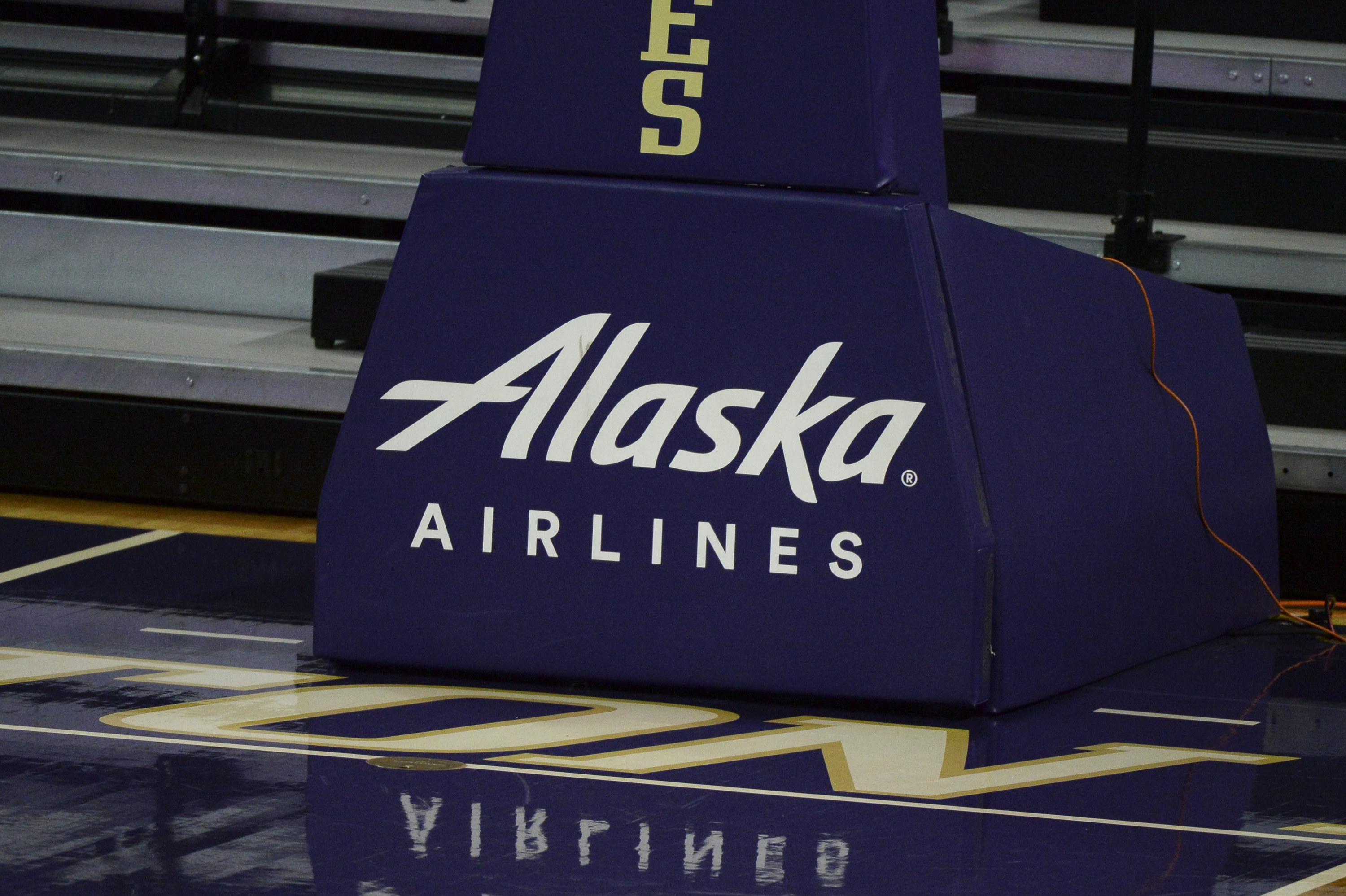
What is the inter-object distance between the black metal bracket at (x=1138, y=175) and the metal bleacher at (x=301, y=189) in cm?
18

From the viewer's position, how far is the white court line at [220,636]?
2.82 metres

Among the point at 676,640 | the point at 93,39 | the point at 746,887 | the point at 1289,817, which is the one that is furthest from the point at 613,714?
the point at 93,39

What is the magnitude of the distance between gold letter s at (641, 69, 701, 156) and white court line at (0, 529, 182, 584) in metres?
1.31

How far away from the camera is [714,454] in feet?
8.22

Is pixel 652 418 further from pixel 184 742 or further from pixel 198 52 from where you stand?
pixel 198 52

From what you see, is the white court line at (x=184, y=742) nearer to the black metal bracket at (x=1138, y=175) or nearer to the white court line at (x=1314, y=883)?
the white court line at (x=1314, y=883)

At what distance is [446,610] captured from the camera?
2586 mm

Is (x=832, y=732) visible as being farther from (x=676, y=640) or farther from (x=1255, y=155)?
(x=1255, y=155)

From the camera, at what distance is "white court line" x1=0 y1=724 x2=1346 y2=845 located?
2.07 m

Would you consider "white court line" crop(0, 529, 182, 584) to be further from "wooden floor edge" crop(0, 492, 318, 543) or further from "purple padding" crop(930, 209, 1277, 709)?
"purple padding" crop(930, 209, 1277, 709)

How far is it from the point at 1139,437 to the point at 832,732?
73 cm

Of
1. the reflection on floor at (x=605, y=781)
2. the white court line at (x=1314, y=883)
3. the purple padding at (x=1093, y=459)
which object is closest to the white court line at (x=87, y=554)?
the reflection on floor at (x=605, y=781)

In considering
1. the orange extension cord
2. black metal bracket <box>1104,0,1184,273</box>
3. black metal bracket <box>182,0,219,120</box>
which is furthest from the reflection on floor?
black metal bracket <box>182,0,219,120</box>

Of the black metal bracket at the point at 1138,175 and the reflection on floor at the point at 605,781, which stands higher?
the black metal bracket at the point at 1138,175
